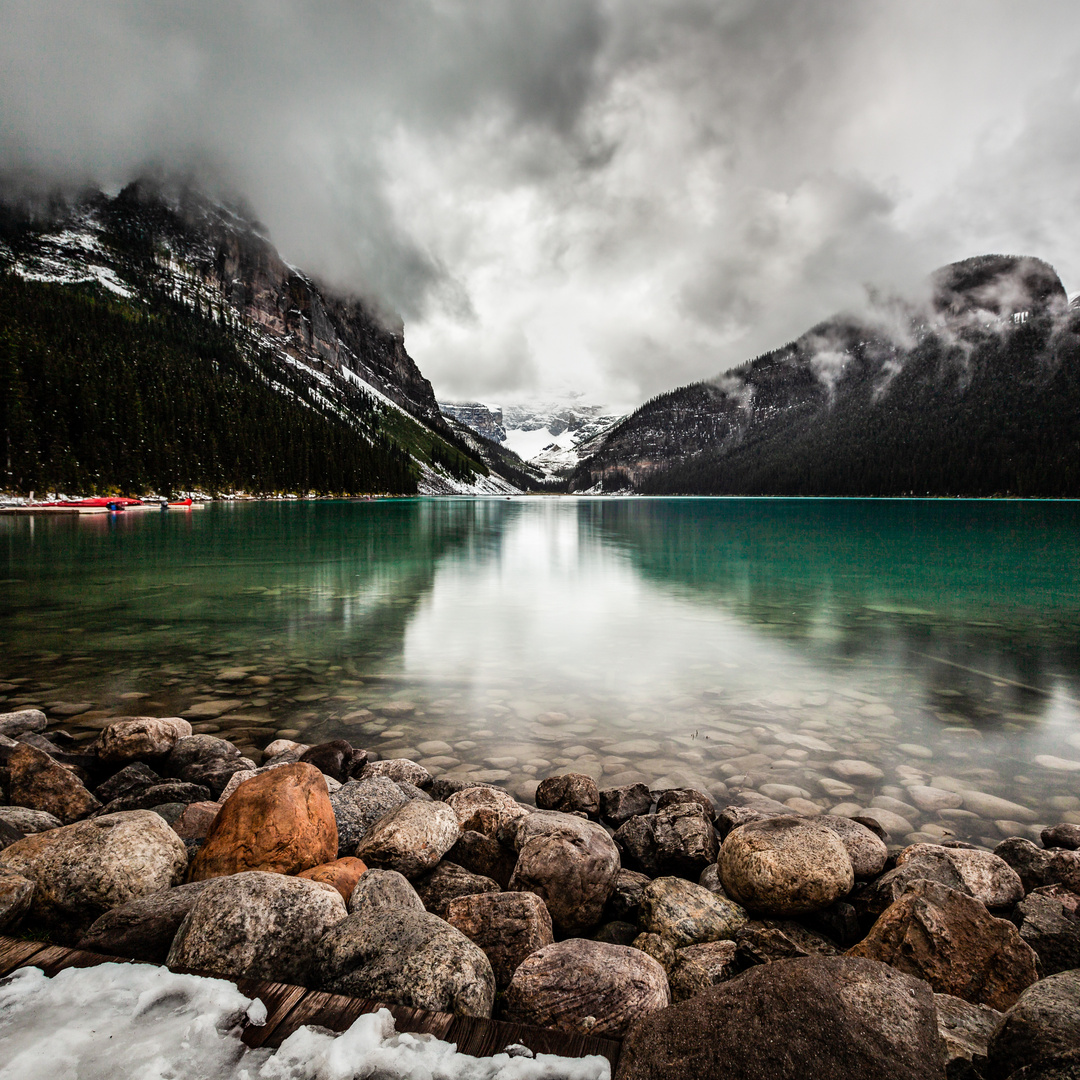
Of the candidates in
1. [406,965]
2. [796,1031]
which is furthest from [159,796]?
[796,1031]

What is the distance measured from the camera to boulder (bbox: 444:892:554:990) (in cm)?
371

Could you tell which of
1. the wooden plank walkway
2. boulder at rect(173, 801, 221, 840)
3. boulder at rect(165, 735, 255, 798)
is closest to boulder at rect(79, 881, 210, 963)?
the wooden plank walkway

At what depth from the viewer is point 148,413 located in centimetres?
9369

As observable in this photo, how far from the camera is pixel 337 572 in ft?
89.9

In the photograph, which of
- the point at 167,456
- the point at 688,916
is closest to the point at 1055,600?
the point at 688,916

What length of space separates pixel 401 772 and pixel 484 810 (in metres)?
1.87

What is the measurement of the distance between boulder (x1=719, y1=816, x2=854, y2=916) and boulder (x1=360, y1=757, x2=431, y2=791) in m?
3.91

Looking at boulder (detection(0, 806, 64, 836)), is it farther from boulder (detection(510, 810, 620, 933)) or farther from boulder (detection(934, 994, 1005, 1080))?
boulder (detection(934, 994, 1005, 1080))

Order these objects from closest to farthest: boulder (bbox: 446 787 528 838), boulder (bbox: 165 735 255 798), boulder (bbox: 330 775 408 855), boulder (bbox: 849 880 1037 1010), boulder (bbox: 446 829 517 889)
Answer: boulder (bbox: 849 880 1037 1010) → boulder (bbox: 446 829 517 889) → boulder (bbox: 330 775 408 855) → boulder (bbox: 446 787 528 838) → boulder (bbox: 165 735 255 798)

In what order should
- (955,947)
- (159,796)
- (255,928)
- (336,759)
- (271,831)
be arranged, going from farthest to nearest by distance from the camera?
(336,759)
(159,796)
(271,831)
(955,947)
(255,928)

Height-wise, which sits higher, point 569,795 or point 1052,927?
point 1052,927

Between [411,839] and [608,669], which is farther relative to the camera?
[608,669]

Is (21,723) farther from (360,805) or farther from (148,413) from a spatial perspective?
(148,413)

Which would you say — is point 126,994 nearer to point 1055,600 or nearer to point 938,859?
point 938,859
